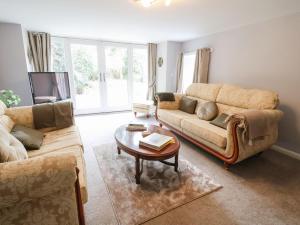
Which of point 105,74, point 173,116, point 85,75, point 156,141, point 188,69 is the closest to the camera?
point 156,141

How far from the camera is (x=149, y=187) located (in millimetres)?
1882

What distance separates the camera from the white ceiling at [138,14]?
2234mm

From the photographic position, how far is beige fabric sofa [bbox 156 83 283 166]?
6.95 feet

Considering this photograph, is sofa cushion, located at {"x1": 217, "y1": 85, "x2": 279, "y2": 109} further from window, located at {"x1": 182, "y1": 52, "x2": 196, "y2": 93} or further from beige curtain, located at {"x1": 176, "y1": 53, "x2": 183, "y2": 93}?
beige curtain, located at {"x1": 176, "y1": 53, "x2": 183, "y2": 93}

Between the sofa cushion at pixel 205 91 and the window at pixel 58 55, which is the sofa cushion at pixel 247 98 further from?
the window at pixel 58 55

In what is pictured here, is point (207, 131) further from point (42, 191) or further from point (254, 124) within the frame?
point (42, 191)

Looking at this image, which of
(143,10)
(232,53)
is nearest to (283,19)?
(232,53)

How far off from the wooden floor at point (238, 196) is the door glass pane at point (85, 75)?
8.57ft

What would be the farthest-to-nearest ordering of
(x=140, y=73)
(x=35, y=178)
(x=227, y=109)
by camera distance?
(x=140, y=73)
(x=227, y=109)
(x=35, y=178)

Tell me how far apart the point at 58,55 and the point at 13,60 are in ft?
4.00

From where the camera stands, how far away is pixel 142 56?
546cm

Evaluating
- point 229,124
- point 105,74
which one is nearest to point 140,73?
point 105,74

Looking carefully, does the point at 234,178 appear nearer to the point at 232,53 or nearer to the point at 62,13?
the point at 232,53

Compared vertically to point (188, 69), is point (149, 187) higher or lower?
lower
